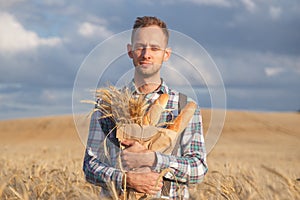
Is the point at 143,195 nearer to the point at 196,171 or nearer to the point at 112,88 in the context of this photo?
the point at 196,171

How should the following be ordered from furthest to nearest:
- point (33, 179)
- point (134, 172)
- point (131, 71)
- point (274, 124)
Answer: point (274, 124) → point (33, 179) → point (131, 71) → point (134, 172)

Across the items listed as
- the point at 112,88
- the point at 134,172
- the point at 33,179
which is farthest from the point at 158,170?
the point at 33,179

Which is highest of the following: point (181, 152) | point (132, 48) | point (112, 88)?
point (132, 48)

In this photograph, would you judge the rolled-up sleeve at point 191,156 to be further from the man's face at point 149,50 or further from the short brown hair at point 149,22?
the short brown hair at point 149,22

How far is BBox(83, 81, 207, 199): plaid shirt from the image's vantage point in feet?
11.0

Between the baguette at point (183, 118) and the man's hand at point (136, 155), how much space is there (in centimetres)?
21

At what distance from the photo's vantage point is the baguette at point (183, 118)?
3.14 m

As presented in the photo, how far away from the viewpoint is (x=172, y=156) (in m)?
3.29

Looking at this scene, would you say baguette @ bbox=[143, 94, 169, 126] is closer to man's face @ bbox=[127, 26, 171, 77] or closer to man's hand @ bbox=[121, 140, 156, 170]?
man's hand @ bbox=[121, 140, 156, 170]

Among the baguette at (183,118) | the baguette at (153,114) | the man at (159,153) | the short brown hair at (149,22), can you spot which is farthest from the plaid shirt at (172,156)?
the short brown hair at (149,22)

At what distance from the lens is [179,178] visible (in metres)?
3.42

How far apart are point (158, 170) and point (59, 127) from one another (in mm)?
47671

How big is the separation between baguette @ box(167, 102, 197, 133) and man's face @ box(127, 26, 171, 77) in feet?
1.05

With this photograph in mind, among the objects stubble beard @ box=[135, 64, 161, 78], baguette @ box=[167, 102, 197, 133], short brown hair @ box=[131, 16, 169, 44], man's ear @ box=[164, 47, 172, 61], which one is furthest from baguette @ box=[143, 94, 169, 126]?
short brown hair @ box=[131, 16, 169, 44]
